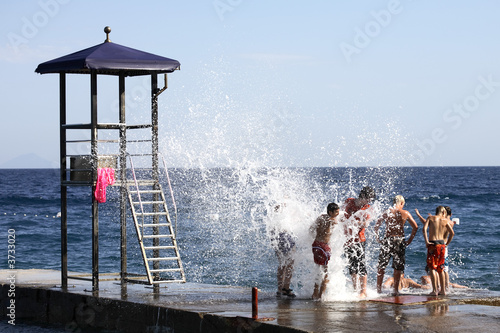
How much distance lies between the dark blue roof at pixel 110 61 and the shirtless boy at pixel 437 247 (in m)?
5.22

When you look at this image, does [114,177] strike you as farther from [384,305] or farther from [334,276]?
[384,305]

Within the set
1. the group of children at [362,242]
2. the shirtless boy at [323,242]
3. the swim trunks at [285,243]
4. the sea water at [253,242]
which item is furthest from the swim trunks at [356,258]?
the swim trunks at [285,243]

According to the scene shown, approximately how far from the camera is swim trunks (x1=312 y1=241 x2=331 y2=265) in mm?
11750

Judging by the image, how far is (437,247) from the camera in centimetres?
1253

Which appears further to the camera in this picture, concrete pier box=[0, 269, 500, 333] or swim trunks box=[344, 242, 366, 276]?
swim trunks box=[344, 242, 366, 276]

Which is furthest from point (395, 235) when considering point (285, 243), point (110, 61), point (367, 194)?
point (110, 61)

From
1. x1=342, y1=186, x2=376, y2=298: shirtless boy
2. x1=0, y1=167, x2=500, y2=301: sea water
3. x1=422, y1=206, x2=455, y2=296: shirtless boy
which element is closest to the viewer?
x1=342, y1=186, x2=376, y2=298: shirtless boy

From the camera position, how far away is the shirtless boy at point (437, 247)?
1240 centimetres

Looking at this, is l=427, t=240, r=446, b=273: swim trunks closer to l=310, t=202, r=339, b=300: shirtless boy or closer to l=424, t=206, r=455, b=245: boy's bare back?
l=424, t=206, r=455, b=245: boy's bare back

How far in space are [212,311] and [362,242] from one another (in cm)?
317

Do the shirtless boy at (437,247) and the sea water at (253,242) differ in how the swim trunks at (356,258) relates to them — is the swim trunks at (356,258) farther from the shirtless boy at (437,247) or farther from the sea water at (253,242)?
the shirtless boy at (437,247)

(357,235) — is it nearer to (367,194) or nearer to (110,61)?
(367,194)

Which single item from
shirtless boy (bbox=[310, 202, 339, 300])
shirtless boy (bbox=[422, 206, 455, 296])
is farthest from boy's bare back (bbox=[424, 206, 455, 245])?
shirtless boy (bbox=[310, 202, 339, 300])

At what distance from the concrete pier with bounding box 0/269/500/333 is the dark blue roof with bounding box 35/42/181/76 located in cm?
378
